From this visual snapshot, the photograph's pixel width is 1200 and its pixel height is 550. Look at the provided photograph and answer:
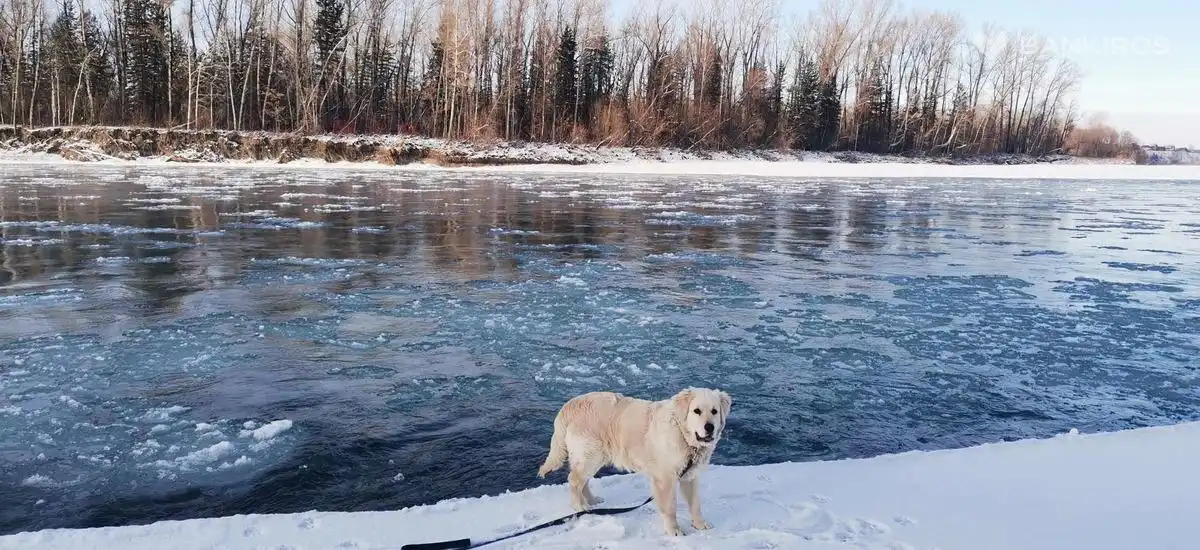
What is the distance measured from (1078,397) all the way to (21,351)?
8.81 m

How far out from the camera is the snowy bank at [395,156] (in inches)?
1770

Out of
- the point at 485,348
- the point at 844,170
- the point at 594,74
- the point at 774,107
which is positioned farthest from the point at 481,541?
the point at 774,107

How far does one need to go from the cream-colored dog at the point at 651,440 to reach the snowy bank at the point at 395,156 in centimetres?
4318

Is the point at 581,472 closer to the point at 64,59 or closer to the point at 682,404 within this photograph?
the point at 682,404

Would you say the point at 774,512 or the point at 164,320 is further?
the point at 164,320

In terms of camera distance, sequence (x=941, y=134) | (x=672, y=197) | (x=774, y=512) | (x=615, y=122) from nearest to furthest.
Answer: (x=774, y=512), (x=672, y=197), (x=615, y=122), (x=941, y=134)

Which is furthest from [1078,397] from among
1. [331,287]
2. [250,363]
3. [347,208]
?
[347,208]

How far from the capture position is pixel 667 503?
146 inches

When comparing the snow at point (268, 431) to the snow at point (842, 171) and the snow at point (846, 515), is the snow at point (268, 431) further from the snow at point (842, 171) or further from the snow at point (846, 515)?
the snow at point (842, 171)

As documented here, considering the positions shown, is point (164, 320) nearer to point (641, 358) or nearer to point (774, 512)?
point (641, 358)

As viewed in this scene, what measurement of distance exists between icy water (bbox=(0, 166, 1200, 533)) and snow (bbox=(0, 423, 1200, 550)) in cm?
53

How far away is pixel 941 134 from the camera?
8000 cm

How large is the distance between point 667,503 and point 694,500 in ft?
0.62

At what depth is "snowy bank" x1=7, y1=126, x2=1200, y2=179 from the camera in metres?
45.0
